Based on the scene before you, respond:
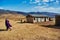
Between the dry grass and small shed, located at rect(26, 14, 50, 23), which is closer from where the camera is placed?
the dry grass

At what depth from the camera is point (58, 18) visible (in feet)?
118

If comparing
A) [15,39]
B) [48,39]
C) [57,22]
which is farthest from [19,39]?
[57,22]

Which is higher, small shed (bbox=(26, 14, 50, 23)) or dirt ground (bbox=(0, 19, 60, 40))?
dirt ground (bbox=(0, 19, 60, 40))

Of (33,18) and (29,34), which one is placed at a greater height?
(29,34)

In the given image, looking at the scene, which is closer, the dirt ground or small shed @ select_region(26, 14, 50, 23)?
the dirt ground

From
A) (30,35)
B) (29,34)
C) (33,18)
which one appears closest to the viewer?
(30,35)

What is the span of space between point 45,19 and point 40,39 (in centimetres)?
4270

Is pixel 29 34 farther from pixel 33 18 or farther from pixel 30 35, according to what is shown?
pixel 33 18

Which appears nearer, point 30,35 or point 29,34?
point 30,35

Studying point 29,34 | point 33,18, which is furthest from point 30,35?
point 33,18

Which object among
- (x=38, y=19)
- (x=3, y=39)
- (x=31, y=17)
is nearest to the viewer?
(x=3, y=39)

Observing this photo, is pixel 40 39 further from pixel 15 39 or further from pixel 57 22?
pixel 57 22

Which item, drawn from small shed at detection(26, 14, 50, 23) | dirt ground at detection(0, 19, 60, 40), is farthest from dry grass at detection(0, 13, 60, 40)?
small shed at detection(26, 14, 50, 23)

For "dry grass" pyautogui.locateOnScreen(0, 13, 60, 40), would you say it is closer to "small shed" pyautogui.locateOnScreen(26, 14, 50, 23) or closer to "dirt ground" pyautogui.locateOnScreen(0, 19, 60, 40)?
"dirt ground" pyautogui.locateOnScreen(0, 19, 60, 40)
